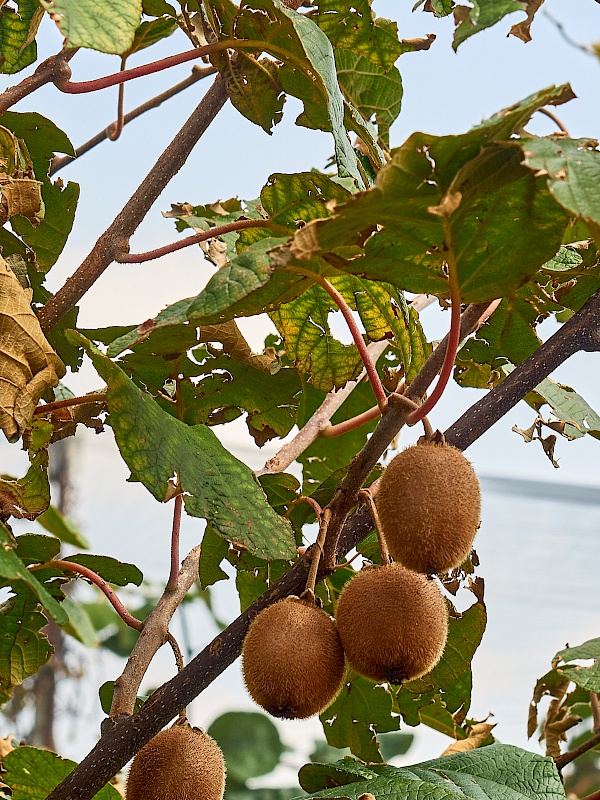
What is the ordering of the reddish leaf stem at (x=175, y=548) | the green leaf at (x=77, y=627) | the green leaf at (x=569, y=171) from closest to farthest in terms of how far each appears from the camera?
the green leaf at (x=569, y=171) → the reddish leaf stem at (x=175, y=548) → the green leaf at (x=77, y=627)

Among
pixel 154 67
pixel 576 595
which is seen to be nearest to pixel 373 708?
pixel 154 67

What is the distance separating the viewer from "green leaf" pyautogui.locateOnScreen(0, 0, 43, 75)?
2.35 ft

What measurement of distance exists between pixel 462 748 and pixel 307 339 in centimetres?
47

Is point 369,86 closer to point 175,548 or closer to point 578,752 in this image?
point 175,548

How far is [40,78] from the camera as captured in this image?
27.2 inches

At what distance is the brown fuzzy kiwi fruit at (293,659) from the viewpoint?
60 centimetres

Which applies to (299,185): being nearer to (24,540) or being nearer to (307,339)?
(307,339)

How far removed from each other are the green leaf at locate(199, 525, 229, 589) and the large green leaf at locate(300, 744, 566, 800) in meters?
0.21

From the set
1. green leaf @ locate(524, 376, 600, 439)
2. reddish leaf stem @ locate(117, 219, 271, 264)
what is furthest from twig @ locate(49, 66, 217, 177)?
green leaf @ locate(524, 376, 600, 439)

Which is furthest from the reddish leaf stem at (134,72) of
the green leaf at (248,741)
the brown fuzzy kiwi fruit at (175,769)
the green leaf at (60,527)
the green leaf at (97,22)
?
the green leaf at (248,741)

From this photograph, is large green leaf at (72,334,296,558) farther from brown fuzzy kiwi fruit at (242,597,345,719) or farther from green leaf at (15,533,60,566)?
green leaf at (15,533,60,566)

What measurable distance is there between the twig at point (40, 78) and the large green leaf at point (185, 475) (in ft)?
0.78

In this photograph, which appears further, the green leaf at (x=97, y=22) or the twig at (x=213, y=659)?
the twig at (x=213, y=659)

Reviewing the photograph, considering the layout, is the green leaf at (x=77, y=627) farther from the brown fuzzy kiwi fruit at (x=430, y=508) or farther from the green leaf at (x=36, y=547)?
the brown fuzzy kiwi fruit at (x=430, y=508)
